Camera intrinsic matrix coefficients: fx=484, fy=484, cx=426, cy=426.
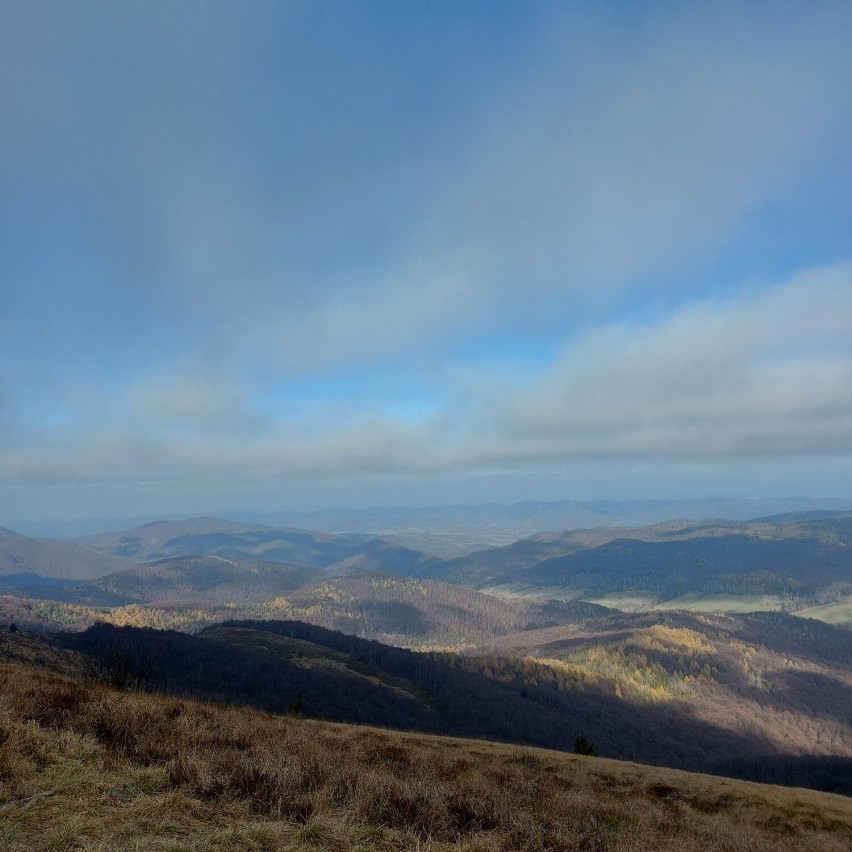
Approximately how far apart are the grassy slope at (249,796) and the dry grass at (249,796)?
37 mm

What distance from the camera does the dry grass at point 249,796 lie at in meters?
8.62

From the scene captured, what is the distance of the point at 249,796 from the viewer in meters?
10.6

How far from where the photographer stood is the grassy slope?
8.63m

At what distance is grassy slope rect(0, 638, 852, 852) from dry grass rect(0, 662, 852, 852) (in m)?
0.04

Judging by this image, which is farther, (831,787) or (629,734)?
(629,734)

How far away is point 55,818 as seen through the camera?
8.38 metres

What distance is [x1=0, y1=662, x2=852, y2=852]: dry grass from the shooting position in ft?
28.3

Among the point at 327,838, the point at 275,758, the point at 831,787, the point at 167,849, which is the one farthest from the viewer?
the point at 831,787

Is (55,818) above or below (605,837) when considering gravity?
above

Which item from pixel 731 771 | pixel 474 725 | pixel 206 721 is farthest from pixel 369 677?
pixel 206 721

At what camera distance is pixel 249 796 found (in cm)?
1059

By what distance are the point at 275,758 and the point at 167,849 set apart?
17.7 ft

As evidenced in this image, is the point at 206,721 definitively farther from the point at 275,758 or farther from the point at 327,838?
the point at 327,838

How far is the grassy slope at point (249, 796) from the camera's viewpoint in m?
8.63
